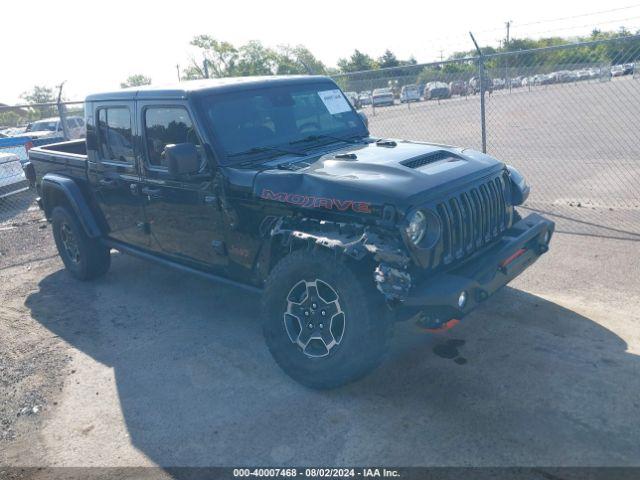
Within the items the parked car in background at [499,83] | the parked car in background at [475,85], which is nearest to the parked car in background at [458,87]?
the parked car in background at [475,85]

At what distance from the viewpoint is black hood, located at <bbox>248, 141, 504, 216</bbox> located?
3.85m

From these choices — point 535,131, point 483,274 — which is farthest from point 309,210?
point 535,131

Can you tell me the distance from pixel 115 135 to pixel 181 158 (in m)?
1.67

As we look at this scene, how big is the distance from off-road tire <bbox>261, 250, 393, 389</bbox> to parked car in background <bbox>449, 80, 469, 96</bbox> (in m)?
9.55

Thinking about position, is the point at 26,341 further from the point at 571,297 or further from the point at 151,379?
the point at 571,297

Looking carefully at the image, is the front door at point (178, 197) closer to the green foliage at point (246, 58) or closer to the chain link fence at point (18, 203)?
the chain link fence at point (18, 203)

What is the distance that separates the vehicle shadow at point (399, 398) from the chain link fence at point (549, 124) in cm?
304

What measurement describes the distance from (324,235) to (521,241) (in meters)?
1.49

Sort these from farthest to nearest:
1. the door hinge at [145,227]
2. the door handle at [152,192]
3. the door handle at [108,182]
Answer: the door handle at [108,182], the door hinge at [145,227], the door handle at [152,192]

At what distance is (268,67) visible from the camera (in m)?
51.4

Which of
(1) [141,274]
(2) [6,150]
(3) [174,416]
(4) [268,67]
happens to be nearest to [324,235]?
(3) [174,416]

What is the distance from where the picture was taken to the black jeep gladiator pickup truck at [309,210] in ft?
12.3

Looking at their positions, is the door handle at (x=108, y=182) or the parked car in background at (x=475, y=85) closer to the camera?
the door handle at (x=108, y=182)

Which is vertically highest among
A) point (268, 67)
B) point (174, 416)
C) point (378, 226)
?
point (268, 67)
